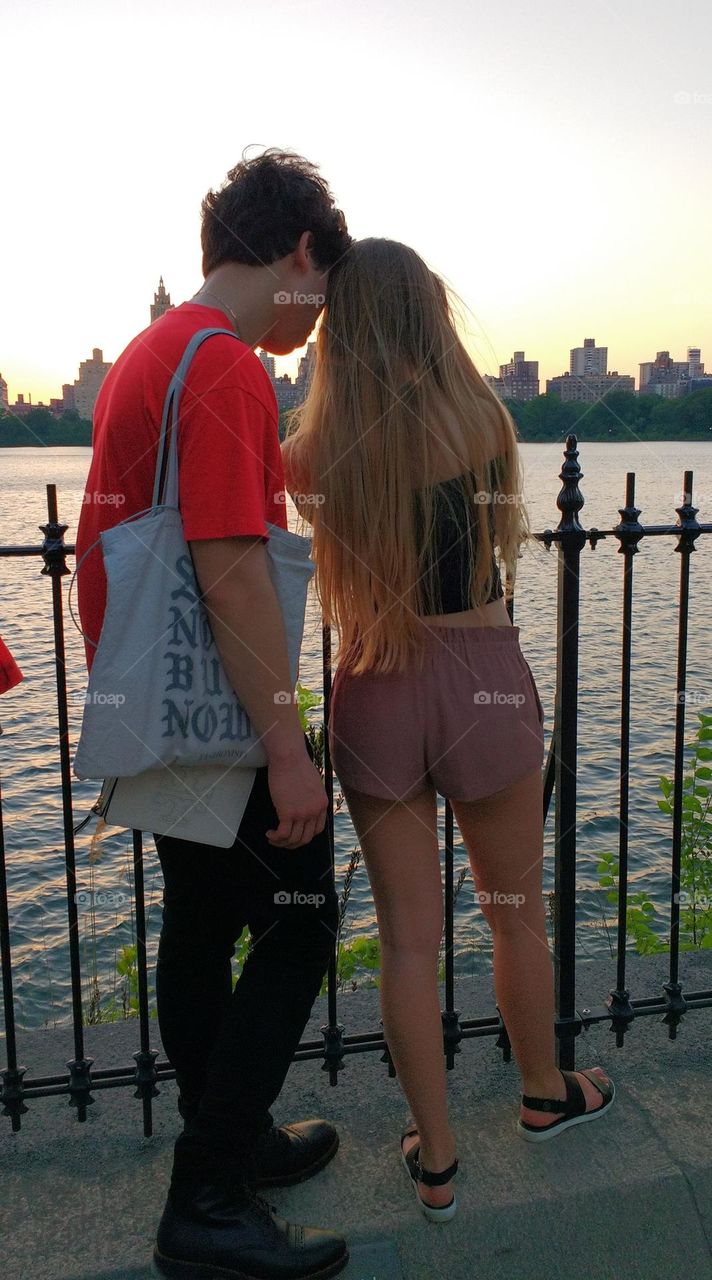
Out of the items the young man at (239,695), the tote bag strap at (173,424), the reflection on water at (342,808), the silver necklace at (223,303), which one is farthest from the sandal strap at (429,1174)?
the silver necklace at (223,303)

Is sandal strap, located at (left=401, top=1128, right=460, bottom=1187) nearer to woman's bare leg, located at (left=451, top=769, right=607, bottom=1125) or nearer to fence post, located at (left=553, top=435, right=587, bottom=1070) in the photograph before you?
woman's bare leg, located at (left=451, top=769, right=607, bottom=1125)

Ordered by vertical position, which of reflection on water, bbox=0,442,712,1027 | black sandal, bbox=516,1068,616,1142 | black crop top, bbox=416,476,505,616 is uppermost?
black crop top, bbox=416,476,505,616

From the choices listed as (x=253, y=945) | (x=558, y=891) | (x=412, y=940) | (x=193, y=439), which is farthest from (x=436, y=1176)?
(x=193, y=439)

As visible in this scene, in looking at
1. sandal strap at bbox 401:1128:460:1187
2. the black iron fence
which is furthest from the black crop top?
sandal strap at bbox 401:1128:460:1187

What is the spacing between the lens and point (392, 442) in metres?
2.05

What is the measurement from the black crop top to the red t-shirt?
0.33 meters

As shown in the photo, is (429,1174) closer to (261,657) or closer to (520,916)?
(520,916)

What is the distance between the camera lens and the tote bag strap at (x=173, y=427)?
1.80 m

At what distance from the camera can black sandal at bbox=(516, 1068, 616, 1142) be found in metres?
2.51

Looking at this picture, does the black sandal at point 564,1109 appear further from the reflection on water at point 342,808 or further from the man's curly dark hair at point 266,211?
the man's curly dark hair at point 266,211

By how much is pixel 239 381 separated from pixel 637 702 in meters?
9.70

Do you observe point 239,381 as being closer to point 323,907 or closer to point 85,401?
point 323,907

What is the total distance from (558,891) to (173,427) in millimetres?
1700

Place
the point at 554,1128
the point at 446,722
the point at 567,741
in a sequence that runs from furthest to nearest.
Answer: the point at 567,741 → the point at 554,1128 → the point at 446,722
